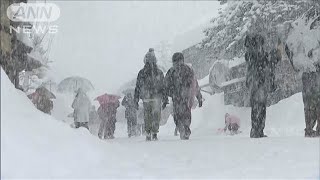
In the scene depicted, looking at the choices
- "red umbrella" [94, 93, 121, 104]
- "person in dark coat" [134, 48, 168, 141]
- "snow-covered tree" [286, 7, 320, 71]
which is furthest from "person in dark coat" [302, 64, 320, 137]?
"red umbrella" [94, 93, 121, 104]

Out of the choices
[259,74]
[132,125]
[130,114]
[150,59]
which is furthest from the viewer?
[132,125]

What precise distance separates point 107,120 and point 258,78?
22.7ft

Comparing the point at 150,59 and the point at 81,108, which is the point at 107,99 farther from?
the point at 150,59

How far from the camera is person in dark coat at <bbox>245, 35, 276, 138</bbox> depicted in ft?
30.7

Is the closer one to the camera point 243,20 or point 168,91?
point 168,91

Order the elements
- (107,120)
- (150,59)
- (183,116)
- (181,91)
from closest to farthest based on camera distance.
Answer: (183,116) → (181,91) → (150,59) → (107,120)

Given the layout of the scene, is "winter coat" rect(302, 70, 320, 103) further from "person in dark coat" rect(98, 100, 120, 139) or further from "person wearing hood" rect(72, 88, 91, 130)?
"person wearing hood" rect(72, 88, 91, 130)

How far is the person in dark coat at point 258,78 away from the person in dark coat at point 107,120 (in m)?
6.72

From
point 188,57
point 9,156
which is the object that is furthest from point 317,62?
point 188,57

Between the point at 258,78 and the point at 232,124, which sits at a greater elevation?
the point at 258,78

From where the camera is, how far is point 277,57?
Result: 30.7ft

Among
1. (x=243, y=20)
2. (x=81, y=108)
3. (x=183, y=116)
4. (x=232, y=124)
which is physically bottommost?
(x=232, y=124)

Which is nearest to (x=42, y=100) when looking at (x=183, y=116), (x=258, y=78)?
(x=183, y=116)

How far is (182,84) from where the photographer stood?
33.8 ft
